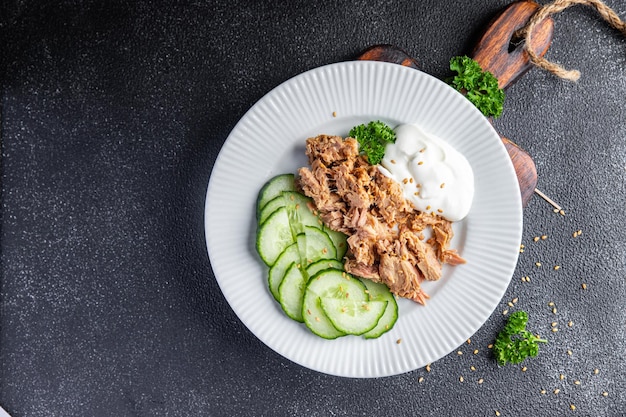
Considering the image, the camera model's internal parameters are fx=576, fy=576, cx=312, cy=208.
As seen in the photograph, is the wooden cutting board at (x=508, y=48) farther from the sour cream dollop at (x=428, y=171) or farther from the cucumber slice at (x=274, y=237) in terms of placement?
the cucumber slice at (x=274, y=237)

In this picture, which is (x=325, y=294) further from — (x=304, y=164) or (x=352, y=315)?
(x=304, y=164)

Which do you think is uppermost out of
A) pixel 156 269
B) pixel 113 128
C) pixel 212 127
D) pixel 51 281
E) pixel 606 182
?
pixel 606 182

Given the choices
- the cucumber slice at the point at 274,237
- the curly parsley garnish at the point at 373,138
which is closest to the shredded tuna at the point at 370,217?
the curly parsley garnish at the point at 373,138

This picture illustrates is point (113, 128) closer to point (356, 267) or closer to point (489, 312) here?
point (356, 267)

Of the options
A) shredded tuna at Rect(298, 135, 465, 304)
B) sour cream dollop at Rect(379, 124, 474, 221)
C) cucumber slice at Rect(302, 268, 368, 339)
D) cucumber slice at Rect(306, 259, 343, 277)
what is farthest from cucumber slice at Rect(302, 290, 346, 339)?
sour cream dollop at Rect(379, 124, 474, 221)

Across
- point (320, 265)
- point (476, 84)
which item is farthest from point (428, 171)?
point (320, 265)

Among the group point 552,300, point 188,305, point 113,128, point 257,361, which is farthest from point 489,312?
point 113,128

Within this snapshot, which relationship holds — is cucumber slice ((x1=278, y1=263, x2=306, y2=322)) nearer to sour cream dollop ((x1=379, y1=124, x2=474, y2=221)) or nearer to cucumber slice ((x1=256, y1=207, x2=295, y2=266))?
cucumber slice ((x1=256, y1=207, x2=295, y2=266))
